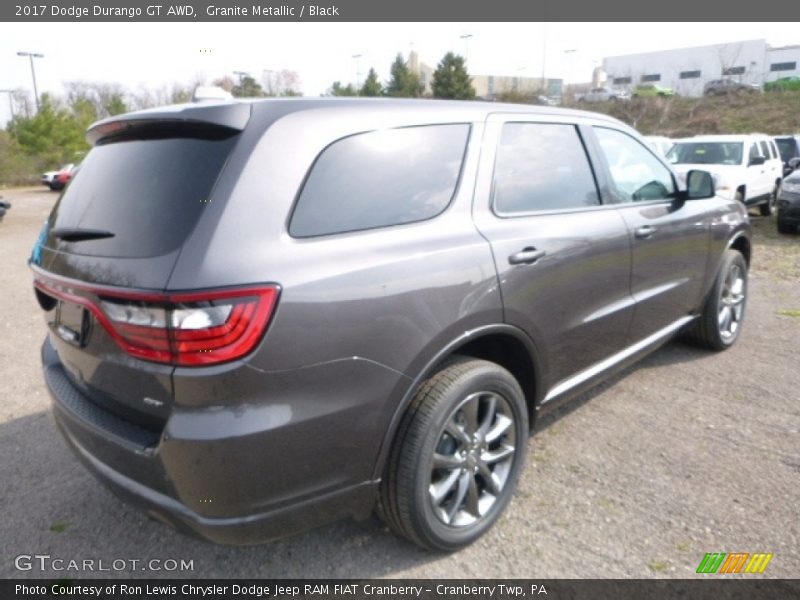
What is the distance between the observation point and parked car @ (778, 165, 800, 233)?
1048 cm

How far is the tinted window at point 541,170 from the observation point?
2729mm

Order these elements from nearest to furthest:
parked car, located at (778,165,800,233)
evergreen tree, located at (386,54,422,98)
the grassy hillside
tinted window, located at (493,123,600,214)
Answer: tinted window, located at (493,123,600,214)
parked car, located at (778,165,800,233)
the grassy hillside
evergreen tree, located at (386,54,422,98)

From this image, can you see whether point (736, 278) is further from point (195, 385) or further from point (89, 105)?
point (89, 105)

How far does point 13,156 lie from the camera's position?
1373 inches

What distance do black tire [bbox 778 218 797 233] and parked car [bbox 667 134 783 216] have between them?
33.6 inches

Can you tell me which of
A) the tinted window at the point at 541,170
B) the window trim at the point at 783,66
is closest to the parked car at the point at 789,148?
the tinted window at the point at 541,170

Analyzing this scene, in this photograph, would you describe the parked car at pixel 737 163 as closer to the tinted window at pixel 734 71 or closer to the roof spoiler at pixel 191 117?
the roof spoiler at pixel 191 117

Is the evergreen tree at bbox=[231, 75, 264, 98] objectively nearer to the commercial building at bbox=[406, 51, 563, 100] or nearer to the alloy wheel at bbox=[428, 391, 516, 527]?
the alloy wheel at bbox=[428, 391, 516, 527]

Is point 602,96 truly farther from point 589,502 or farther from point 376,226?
point 376,226

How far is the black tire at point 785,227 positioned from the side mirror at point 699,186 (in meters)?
8.30

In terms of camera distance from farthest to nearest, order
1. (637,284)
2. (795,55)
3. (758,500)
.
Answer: (795,55), (637,284), (758,500)

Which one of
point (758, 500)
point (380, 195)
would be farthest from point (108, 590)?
point (758, 500)

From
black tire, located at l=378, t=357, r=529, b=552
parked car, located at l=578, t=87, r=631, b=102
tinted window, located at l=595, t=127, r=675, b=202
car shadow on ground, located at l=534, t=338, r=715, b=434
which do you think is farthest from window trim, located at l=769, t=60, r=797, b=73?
black tire, located at l=378, t=357, r=529, b=552

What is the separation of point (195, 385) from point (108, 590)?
1.17 m
